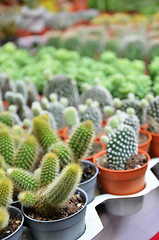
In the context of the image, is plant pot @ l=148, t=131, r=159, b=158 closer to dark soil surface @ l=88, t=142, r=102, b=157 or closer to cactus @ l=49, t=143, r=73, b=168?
dark soil surface @ l=88, t=142, r=102, b=157

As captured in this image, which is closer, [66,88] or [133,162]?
[133,162]

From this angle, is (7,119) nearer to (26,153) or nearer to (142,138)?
(26,153)

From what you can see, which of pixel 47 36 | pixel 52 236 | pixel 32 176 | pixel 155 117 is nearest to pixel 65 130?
pixel 155 117

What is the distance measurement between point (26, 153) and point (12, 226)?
34 cm

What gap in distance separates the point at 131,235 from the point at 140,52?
8.01ft

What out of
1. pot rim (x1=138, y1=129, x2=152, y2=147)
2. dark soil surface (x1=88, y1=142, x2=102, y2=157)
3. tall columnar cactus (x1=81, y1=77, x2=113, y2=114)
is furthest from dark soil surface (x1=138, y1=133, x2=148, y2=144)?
tall columnar cactus (x1=81, y1=77, x2=113, y2=114)

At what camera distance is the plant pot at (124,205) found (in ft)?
5.27

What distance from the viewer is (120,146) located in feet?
5.54

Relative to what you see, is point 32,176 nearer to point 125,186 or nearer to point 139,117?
point 125,186

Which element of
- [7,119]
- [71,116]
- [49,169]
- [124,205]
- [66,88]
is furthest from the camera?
[66,88]

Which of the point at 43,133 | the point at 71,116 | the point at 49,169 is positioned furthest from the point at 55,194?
the point at 71,116

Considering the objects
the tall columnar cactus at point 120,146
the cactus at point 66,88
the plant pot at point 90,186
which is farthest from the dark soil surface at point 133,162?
the cactus at point 66,88

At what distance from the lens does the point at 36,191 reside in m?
1.37

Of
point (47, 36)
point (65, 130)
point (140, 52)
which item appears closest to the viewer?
point (65, 130)
